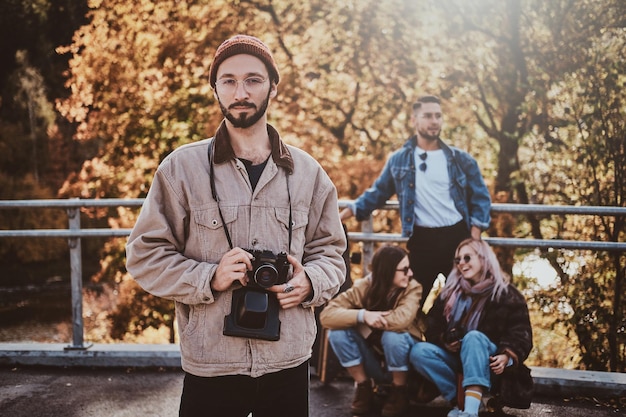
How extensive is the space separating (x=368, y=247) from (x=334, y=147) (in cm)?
724

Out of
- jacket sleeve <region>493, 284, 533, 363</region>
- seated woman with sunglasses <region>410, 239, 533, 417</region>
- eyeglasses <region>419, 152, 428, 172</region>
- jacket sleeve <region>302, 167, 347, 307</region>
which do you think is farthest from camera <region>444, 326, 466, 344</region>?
jacket sleeve <region>302, 167, 347, 307</region>

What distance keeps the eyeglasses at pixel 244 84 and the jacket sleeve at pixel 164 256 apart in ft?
1.12

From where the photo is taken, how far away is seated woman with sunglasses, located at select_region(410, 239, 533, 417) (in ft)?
13.2

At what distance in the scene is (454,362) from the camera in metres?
4.25

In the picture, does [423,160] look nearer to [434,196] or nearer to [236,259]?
[434,196]

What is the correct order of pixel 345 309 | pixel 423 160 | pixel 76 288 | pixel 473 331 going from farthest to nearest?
pixel 76 288, pixel 423 160, pixel 345 309, pixel 473 331

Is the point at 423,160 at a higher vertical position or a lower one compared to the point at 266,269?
higher

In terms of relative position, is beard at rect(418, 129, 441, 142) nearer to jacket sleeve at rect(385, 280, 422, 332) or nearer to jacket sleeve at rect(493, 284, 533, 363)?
jacket sleeve at rect(385, 280, 422, 332)

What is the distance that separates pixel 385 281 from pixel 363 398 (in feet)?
2.48


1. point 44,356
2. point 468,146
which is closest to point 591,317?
point 44,356

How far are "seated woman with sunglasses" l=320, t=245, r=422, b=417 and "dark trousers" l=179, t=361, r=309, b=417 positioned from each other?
84.0 inches

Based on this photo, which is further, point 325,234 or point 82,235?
point 82,235

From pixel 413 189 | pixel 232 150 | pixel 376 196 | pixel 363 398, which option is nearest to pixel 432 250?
pixel 413 189

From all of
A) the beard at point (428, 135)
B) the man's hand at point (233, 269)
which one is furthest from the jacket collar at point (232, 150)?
the beard at point (428, 135)
